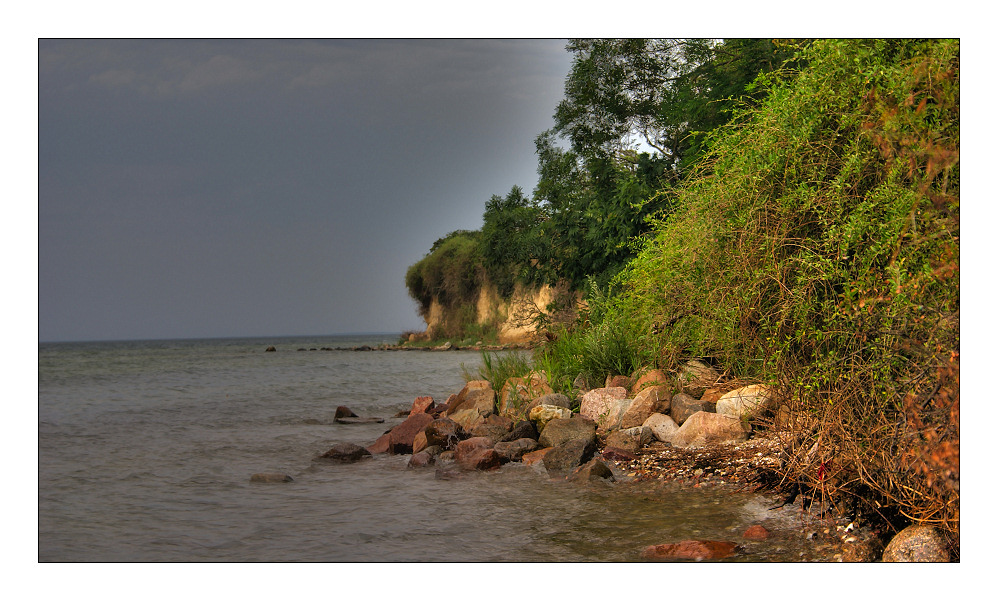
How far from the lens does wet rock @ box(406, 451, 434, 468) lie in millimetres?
8672

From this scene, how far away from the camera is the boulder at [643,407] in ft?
28.3

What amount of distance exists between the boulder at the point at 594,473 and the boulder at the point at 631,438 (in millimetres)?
837

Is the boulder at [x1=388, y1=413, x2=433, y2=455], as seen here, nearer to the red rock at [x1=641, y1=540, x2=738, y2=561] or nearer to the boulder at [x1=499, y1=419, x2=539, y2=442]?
the boulder at [x1=499, y1=419, x2=539, y2=442]

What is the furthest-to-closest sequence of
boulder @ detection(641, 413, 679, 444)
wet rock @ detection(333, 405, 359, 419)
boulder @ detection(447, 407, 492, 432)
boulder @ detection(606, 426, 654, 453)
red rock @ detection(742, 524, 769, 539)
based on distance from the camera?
1. wet rock @ detection(333, 405, 359, 419)
2. boulder @ detection(447, 407, 492, 432)
3. boulder @ detection(641, 413, 679, 444)
4. boulder @ detection(606, 426, 654, 453)
5. red rock @ detection(742, 524, 769, 539)

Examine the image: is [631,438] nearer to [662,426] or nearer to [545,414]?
[662,426]

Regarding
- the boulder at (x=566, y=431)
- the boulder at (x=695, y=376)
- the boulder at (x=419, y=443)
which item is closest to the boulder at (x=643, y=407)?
the boulder at (x=695, y=376)

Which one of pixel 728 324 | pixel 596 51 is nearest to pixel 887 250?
pixel 728 324

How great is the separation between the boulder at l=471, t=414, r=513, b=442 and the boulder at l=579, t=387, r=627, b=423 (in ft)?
3.42

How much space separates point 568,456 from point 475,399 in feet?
11.5

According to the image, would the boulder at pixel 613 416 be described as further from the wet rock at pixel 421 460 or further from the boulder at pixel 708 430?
the wet rock at pixel 421 460

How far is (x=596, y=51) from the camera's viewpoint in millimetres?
22109

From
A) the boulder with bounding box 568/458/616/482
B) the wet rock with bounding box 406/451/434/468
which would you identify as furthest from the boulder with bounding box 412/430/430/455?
the boulder with bounding box 568/458/616/482

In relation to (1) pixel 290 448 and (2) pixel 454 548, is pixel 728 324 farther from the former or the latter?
(1) pixel 290 448
